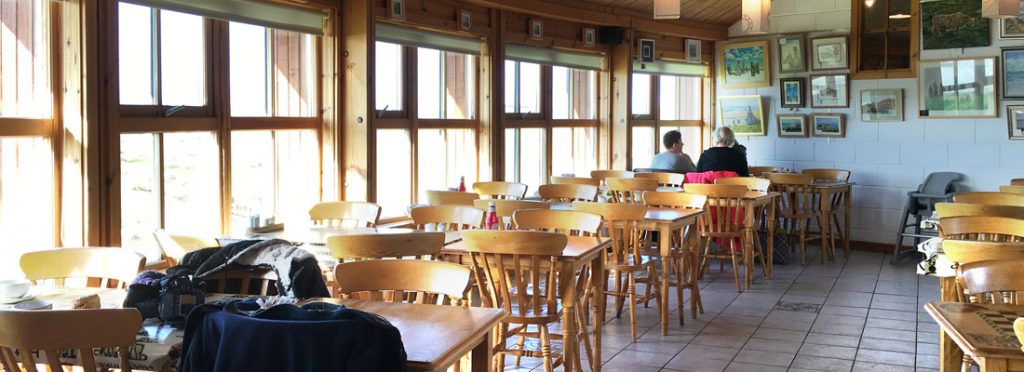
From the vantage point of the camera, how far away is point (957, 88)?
29.8 feet

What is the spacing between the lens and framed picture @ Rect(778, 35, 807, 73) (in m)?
10.0

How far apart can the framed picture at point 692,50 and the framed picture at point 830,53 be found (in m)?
1.18

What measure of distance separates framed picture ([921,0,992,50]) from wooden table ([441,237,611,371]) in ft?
19.2

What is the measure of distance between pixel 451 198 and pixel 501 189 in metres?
0.81

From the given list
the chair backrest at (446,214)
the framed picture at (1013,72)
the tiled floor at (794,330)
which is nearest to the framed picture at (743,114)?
the framed picture at (1013,72)

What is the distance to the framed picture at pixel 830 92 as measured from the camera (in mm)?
9820

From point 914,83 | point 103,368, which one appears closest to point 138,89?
point 103,368

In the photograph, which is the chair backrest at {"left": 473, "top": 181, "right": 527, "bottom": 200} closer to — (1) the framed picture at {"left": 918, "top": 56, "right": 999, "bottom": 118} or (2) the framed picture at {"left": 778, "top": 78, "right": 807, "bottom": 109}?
(2) the framed picture at {"left": 778, "top": 78, "right": 807, "bottom": 109}

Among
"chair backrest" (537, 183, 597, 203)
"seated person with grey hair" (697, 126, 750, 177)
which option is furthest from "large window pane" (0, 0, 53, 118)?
"seated person with grey hair" (697, 126, 750, 177)

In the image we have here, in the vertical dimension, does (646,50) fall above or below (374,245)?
above

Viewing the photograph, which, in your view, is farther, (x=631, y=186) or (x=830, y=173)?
(x=830, y=173)

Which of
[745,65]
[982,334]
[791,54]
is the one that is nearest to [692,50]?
[745,65]

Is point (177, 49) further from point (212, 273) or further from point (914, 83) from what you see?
point (914, 83)

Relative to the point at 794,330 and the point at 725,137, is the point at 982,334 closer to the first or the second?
the point at 794,330
